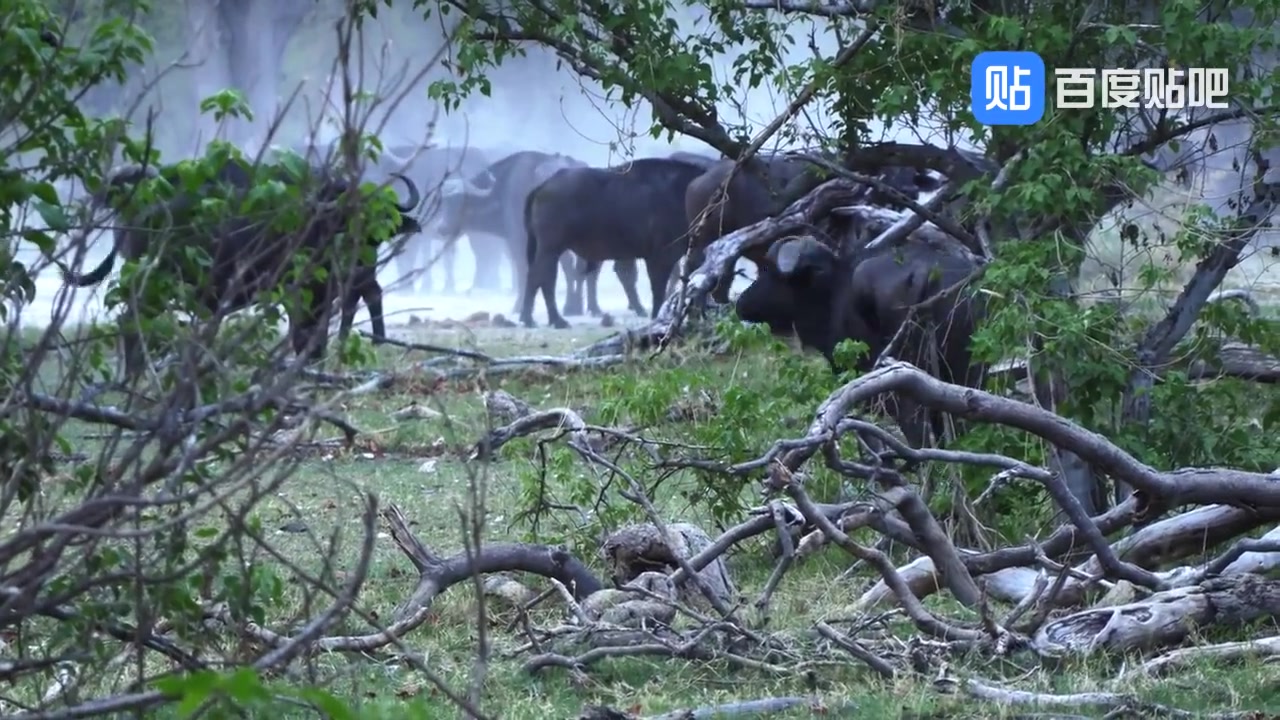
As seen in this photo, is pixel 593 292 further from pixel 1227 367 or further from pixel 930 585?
pixel 930 585

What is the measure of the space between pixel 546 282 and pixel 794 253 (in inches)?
334

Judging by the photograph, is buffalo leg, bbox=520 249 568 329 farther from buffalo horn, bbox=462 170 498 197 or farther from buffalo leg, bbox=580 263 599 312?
buffalo horn, bbox=462 170 498 197

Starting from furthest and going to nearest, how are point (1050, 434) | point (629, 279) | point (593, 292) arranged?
→ 1. point (593, 292)
2. point (629, 279)
3. point (1050, 434)

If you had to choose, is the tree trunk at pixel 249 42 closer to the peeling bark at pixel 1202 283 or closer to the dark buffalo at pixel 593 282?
the dark buffalo at pixel 593 282

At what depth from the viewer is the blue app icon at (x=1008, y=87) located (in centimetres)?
623

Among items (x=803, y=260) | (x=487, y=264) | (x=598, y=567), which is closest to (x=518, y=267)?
(x=487, y=264)

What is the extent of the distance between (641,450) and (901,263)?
2.20 metres

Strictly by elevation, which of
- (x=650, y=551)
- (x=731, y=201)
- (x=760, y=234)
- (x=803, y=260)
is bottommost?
(x=650, y=551)

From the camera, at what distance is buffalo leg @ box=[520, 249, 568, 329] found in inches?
697

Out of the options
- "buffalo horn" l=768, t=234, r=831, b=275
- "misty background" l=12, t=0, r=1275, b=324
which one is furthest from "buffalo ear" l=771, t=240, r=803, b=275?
"misty background" l=12, t=0, r=1275, b=324

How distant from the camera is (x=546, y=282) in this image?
17.7 m

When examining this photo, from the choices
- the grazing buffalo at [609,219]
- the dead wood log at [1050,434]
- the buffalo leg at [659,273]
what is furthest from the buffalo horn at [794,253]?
the buffalo leg at [659,273]

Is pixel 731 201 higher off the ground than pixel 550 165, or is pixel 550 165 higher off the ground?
pixel 550 165

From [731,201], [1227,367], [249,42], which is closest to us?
[1227,367]
